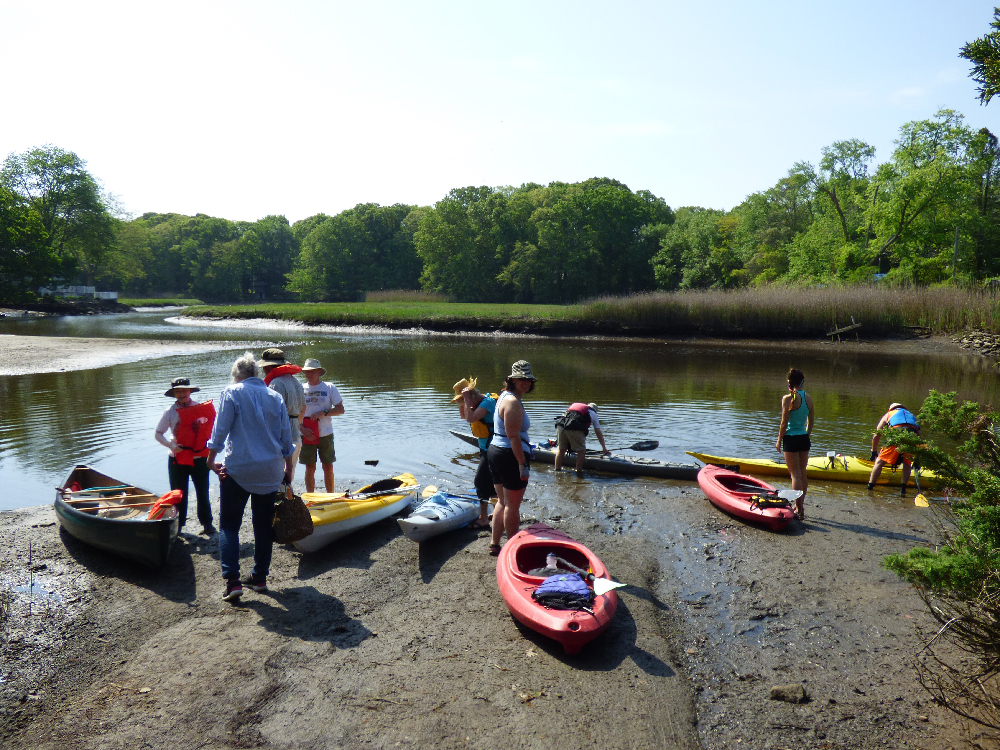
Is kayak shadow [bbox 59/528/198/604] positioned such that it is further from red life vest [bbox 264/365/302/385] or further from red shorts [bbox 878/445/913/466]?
red shorts [bbox 878/445/913/466]

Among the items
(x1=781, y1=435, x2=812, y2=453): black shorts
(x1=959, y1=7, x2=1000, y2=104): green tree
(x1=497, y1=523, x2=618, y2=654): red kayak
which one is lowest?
(x1=497, y1=523, x2=618, y2=654): red kayak

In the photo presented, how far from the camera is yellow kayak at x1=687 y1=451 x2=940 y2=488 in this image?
33.9 ft

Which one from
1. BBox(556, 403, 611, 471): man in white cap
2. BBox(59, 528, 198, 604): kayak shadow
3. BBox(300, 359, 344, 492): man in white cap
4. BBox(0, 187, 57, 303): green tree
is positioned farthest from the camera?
BBox(0, 187, 57, 303): green tree

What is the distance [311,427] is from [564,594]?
4.78 metres

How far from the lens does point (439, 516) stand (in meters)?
7.14

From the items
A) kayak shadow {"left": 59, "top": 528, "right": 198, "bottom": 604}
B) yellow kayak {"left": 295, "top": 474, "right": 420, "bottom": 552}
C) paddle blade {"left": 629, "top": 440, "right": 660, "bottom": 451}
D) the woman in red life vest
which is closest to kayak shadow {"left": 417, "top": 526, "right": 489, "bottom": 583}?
yellow kayak {"left": 295, "top": 474, "right": 420, "bottom": 552}

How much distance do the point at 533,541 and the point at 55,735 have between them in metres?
4.00

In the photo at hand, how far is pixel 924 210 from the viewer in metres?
45.5

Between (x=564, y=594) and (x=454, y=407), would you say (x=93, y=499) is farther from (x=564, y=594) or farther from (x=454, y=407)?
(x=454, y=407)

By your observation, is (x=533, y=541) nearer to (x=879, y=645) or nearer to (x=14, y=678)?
(x=879, y=645)

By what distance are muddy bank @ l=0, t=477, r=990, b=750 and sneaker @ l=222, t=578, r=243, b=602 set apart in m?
0.09

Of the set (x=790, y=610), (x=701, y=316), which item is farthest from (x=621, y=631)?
(x=701, y=316)

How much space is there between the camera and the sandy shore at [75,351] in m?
24.5

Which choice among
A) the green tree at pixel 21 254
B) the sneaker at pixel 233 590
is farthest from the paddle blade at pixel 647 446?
the green tree at pixel 21 254
